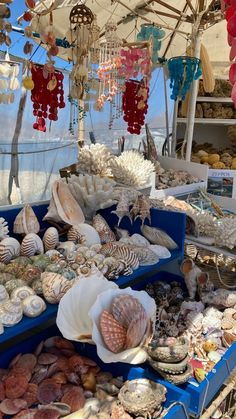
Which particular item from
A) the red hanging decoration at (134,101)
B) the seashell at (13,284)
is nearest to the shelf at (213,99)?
the red hanging decoration at (134,101)

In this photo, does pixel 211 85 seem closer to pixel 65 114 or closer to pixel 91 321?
pixel 65 114

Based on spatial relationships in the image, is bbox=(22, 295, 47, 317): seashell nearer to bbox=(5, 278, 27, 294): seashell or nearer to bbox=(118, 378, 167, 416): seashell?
bbox=(5, 278, 27, 294): seashell

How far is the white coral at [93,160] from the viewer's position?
69.3 inches

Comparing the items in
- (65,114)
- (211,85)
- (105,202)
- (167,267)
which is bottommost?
(167,267)

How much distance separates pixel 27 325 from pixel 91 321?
0.18m

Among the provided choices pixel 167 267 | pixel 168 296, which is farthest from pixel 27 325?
pixel 167 267

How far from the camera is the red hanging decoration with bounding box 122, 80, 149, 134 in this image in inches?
99.9

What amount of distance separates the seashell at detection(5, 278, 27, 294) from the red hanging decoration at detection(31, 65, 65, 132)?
1221 mm

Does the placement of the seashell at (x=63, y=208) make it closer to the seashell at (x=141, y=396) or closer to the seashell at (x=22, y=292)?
the seashell at (x=22, y=292)

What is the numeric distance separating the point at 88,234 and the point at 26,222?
0.22m

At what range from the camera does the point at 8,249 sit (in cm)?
109

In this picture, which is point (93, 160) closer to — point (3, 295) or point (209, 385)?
point (3, 295)

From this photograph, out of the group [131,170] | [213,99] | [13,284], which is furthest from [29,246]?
[213,99]

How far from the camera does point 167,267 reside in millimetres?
1682
